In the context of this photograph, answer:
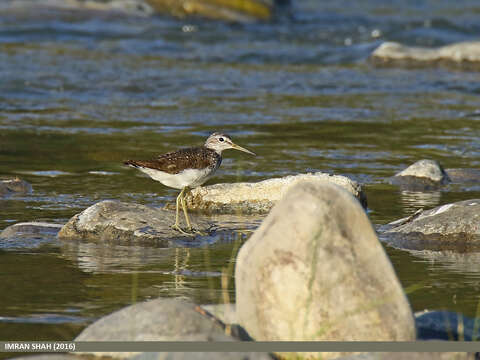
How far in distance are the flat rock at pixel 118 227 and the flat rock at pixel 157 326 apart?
9.84 ft

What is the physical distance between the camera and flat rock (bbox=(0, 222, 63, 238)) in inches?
326

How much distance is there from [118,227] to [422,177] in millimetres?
4104

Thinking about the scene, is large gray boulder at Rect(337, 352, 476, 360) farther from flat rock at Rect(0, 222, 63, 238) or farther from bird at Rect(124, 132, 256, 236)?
flat rock at Rect(0, 222, 63, 238)

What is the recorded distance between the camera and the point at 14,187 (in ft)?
33.3

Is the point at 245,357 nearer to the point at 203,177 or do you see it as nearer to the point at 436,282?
the point at 436,282

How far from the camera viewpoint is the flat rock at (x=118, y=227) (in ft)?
26.9

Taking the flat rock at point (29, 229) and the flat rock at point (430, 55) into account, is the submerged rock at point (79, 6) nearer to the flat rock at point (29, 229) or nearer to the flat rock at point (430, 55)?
the flat rock at point (430, 55)

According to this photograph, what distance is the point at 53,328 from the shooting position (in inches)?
228

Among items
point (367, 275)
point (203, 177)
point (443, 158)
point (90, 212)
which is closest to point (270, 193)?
point (203, 177)

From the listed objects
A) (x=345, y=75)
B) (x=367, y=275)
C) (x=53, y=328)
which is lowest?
(x=53, y=328)

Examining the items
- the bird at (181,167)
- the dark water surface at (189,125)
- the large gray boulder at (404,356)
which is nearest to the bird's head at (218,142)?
the bird at (181,167)

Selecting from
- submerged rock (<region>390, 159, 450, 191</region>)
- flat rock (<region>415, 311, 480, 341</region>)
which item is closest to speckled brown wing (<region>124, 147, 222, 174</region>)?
submerged rock (<region>390, 159, 450, 191</region>)

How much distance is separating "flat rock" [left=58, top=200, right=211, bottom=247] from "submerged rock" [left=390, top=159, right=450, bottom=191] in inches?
137

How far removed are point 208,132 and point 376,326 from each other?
9.36 m
